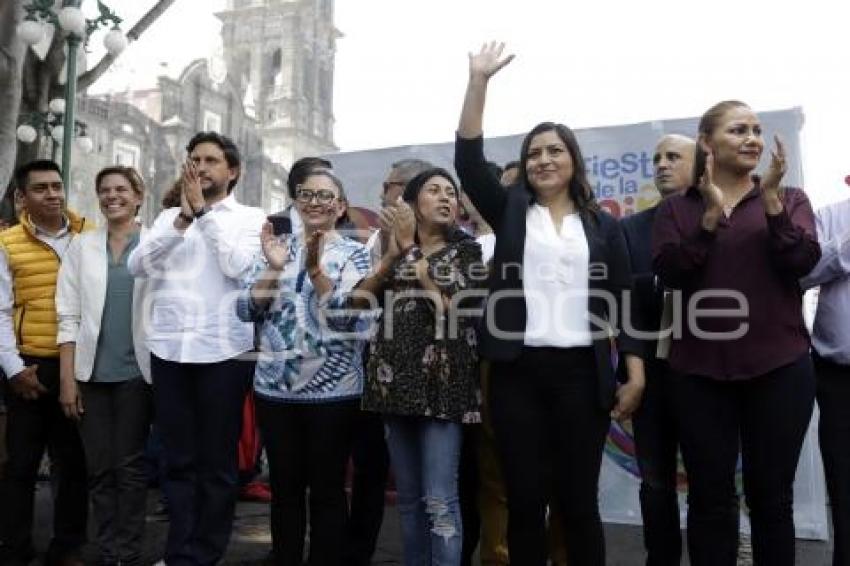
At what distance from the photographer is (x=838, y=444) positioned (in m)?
3.16

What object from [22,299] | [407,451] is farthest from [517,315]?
[22,299]

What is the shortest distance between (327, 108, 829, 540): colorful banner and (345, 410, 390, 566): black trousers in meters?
1.80

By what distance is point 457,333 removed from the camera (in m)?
3.25

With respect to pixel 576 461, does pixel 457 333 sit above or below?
above

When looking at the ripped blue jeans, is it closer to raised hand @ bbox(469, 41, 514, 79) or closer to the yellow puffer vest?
raised hand @ bbox(469, 41, 514, 79)

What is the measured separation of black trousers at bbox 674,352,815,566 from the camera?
269 centimetres

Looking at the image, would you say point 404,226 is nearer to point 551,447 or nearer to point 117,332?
point 551,447

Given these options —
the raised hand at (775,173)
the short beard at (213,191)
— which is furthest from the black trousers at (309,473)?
the raised hand at (775,173)

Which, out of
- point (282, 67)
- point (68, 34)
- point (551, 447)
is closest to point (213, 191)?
point (551, 447)

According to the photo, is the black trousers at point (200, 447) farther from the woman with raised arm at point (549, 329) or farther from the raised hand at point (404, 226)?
the woman with raised arm at point (549, 329)

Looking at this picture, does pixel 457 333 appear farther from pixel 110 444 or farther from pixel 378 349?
pixel 110 444

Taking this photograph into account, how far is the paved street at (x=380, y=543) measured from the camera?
4207 millimetres

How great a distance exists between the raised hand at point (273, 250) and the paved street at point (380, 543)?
5.71 feet

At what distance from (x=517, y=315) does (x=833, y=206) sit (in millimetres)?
1510
